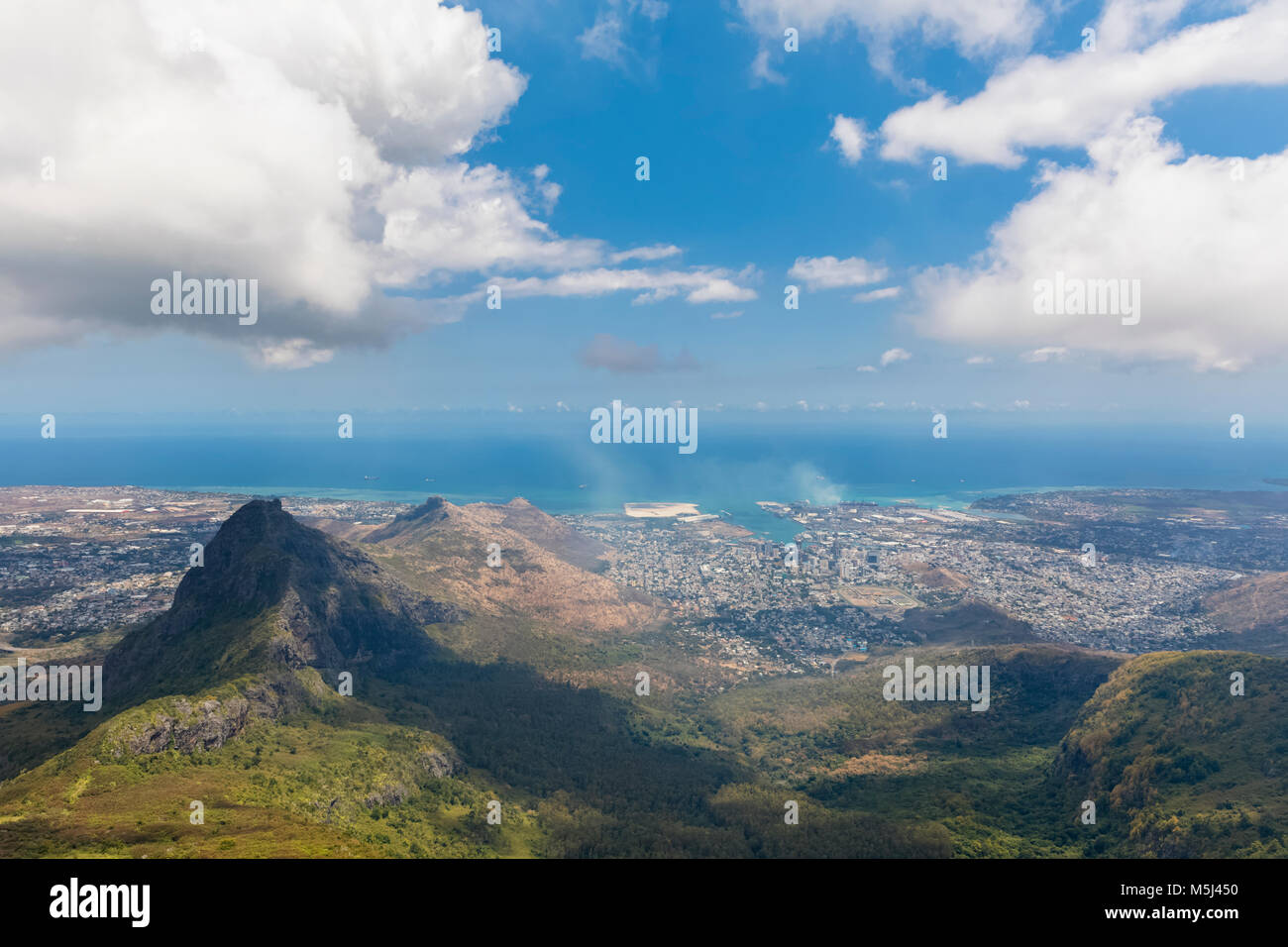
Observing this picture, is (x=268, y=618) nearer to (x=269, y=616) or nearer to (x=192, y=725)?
(x=269, y=616)

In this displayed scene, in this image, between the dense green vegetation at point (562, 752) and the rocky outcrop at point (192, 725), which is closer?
the dense green vegetation at point (562, 752)

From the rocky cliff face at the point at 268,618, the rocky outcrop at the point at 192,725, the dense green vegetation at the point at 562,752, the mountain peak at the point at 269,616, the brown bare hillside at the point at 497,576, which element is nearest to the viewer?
the dense green vegetation at the point at 562,752

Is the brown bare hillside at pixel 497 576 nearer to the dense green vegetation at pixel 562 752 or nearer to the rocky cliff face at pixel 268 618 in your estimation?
the rocky cliff face at pixel 268 618

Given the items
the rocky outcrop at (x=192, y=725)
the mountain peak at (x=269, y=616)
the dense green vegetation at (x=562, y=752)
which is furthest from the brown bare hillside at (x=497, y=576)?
the rocky outcrop at (x=192, y=725)

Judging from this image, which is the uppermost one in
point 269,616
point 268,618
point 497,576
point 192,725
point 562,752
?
point 269,616

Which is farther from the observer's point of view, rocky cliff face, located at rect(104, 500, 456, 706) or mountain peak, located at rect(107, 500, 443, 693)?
mountain peak, located at rect(107, 500, 443, 693)

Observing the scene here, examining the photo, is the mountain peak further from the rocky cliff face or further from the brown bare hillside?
the brown bare hillside

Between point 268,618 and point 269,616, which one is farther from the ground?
point 269,616

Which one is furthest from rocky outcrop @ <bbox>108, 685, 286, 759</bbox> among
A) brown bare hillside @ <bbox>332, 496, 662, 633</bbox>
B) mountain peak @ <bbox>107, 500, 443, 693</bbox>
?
brown bare hillside @ <bbox>332, 496, 662, 633</bbox>

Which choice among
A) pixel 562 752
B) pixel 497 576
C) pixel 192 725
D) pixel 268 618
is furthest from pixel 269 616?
pixel 497 576

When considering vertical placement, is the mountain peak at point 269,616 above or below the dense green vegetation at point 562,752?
above
